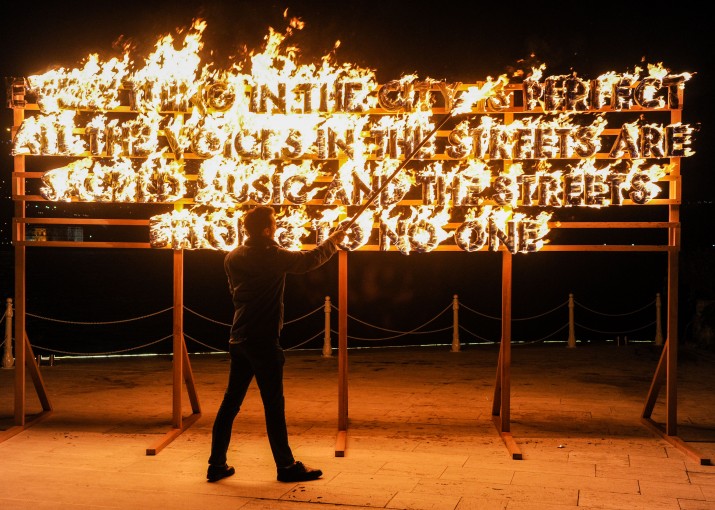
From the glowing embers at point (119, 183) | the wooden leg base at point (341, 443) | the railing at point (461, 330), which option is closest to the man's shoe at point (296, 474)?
the wooden leg base at point (341, 443)

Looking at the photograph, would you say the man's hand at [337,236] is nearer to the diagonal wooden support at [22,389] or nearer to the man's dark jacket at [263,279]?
the man's dark jacket at [263,279]

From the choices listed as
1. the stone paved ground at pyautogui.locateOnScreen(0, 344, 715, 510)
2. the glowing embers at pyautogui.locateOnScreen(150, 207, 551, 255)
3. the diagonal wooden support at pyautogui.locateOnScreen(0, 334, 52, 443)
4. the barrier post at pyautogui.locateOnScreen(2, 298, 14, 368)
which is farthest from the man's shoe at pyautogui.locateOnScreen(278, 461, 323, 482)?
the barrier post at pyautogui.locateOnScreen(2, 298, 14, 368)

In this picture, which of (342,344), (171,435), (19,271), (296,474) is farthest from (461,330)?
(296,474)

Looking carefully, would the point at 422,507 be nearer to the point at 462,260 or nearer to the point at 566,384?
the point at 566,384

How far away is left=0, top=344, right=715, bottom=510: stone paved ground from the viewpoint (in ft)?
18.8

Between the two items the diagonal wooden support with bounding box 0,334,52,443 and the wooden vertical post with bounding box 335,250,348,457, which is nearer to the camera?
the wooden vertical post with bounding box 335,250,348,457

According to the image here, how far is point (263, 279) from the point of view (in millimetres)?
6141

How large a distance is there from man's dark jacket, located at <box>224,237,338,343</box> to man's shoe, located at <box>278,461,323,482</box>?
968 millimetres

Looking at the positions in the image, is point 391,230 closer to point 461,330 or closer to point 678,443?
point 678,443

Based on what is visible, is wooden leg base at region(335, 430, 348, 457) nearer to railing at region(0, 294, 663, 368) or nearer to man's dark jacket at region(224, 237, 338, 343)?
man's dark jacket at region(224, 237, 338, 343)

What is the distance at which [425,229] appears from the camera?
7422 millimetres

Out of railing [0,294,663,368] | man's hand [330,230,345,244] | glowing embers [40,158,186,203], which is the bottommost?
railing [0,294,663,368]

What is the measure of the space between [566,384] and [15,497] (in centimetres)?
707

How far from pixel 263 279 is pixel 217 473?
149cm
